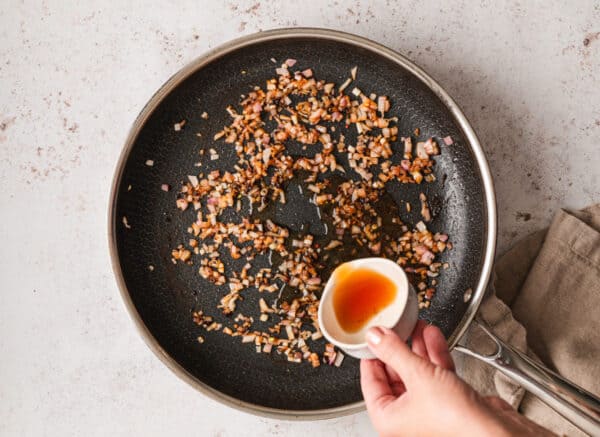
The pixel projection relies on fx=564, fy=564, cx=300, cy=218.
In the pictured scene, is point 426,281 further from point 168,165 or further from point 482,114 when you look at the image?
point 168,165

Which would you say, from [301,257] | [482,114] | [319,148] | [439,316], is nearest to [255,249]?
[301,257]

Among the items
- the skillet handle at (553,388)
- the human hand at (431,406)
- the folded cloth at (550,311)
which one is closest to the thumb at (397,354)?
the human hand at (431,406)

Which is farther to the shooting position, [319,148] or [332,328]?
[319,148]

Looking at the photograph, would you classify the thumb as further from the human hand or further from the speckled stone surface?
the speckled stone surface

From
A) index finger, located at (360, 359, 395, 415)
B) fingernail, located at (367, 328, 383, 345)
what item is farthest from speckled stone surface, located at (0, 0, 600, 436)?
fingernail, located at (367, 328, 383, 345)

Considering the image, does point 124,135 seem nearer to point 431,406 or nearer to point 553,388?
point 431,406

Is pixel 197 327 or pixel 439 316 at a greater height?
pixel 439 316

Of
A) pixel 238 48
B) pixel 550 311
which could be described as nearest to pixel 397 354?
→ pixel 550 311

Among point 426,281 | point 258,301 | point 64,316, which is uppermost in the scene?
point 426,281
